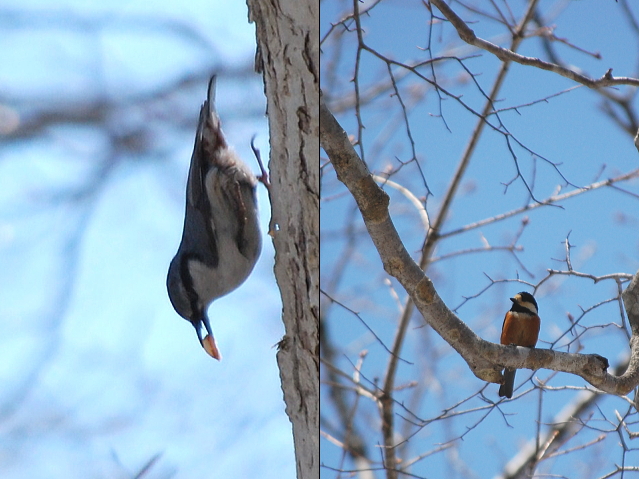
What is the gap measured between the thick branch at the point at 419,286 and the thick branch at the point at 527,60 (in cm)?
34

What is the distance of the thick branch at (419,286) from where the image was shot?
1007mm

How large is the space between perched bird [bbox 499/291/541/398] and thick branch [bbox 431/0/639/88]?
39 centimetres

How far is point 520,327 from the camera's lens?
1.17 metres

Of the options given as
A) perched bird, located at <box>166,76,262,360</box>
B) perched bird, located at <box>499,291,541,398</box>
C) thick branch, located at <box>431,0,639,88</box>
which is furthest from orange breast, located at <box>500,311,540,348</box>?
perched bird, located at <box>166,76,262,360</box>

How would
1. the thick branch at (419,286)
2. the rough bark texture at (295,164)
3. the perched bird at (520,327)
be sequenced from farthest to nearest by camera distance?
the perched bird at (520,327) → the thick branch at (419,286) → the rough bark texture at (295,164)

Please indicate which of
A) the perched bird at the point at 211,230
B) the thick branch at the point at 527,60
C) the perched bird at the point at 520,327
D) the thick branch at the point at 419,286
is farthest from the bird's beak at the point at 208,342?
the thick branch at the point at 527,60

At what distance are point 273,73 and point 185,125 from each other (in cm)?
19

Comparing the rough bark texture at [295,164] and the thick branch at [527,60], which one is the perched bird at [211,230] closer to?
the rough bark texture at [295,164]

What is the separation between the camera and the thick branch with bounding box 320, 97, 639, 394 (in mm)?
1007

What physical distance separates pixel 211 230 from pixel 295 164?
0.21m

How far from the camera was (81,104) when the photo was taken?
2.90ft

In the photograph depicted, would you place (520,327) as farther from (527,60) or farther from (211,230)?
(211,230)

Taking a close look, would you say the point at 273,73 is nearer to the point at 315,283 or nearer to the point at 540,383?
the point at 315,283

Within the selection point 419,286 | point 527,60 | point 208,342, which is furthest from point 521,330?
point 208,342
